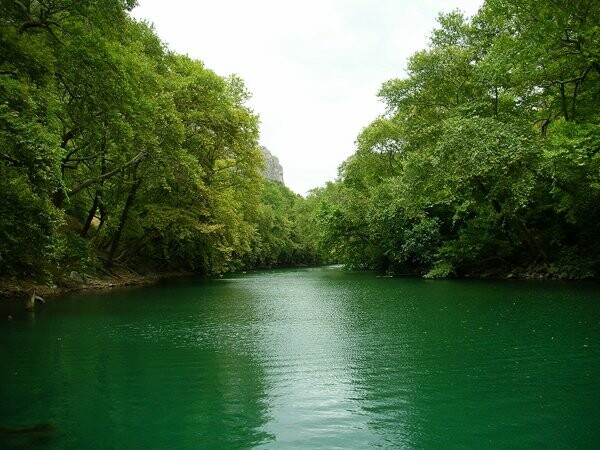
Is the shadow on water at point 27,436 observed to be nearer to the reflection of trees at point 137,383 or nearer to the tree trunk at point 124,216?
the reflection of trees at point 137,383

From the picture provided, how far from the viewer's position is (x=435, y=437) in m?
5.49

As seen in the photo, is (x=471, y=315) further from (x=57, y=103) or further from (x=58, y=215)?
(x=57, y=103)

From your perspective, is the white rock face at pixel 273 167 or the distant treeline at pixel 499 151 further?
the white rock face at pixel 273 167

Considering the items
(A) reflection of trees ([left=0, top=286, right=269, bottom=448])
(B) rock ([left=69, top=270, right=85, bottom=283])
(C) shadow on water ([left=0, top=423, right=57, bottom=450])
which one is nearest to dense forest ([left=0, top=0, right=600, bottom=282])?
(B) rock ([left=69, top=270, right=85, bottom=283])

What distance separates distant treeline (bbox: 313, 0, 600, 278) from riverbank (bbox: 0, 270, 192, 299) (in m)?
16.5

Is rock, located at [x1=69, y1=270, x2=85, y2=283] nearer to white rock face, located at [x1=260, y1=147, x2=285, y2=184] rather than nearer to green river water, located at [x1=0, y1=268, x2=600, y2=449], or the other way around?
green river water, located at [x1=0, y1=268, x2=600, y2=449]

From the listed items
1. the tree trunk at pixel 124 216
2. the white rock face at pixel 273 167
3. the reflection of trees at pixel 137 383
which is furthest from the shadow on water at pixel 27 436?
the white rock face at pixel 273 167

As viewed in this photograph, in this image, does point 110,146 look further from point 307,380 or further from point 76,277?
point 307,380

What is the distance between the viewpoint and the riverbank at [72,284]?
20.1 metres

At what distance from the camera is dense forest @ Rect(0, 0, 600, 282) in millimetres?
12172

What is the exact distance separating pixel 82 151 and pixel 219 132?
26.8ft

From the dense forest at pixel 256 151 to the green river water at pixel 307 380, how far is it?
399 centimetres

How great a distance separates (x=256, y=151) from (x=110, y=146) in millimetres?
13695

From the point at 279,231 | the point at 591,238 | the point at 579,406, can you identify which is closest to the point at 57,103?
the point at 579,406
